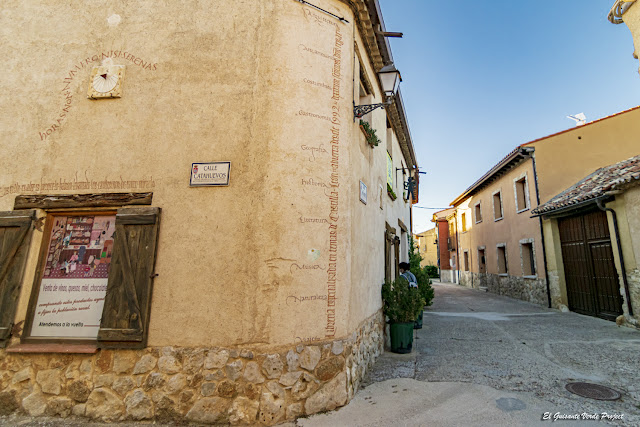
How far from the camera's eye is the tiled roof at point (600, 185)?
7660 mm

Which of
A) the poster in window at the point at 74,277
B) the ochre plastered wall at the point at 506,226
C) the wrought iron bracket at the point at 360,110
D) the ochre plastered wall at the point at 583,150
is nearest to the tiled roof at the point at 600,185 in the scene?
the ochre plastered wall at the point at 583,150

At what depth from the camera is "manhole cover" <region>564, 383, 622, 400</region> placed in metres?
3.79

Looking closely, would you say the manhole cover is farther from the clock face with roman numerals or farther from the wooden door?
the clock face with roman numerals

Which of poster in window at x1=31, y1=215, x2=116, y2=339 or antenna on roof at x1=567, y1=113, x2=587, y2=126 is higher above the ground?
antenna on roof at x1=567, y1=113, x2=587, y2=126

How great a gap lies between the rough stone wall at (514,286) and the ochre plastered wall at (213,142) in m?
11.0

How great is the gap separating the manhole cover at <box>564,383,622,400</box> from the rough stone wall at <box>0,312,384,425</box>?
9.51 ft

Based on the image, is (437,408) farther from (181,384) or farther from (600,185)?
(600,185)

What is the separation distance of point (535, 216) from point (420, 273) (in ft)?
17.2

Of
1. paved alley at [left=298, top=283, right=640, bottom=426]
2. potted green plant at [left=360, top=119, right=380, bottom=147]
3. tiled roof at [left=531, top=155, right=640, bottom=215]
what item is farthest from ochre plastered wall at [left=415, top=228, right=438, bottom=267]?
potted green plant at [left=360, top=119, right=380, bottom=147]

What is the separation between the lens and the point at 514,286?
14.7 metres

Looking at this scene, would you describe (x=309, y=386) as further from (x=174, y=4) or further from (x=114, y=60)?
(x=174, y=4)

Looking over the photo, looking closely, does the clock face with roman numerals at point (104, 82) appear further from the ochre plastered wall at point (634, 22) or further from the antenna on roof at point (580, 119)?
the antenna on roof at point (580, 119)

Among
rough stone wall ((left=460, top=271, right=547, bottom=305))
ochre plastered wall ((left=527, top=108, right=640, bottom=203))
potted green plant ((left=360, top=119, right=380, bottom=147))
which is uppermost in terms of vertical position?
ochre plastered wall ((left=527, top=108, right=640, bottom=203))

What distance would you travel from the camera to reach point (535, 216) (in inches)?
471
